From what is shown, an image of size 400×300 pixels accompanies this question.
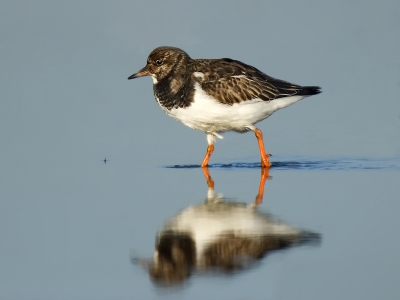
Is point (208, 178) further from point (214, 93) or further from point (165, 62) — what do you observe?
point (165, 62)

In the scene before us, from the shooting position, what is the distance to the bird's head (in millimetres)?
12078

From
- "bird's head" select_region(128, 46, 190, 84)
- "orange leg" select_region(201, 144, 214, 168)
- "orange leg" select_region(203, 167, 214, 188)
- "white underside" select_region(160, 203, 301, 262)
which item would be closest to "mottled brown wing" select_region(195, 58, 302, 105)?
"bird's head" select_region(128, 46, 190, 84)

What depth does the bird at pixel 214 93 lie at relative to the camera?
37.8ft

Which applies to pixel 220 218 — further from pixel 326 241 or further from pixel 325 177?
pixel 325 177

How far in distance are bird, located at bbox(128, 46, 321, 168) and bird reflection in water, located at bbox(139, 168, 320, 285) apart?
3.01m

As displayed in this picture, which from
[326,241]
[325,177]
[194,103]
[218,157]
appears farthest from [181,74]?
[326,241]

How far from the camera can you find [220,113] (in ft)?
38.0

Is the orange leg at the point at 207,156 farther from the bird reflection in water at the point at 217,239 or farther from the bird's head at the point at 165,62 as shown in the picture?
the bird reflection in water at the point at 217,239

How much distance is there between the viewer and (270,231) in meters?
7.58

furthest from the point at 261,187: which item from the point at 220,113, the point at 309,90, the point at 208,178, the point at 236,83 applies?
the point at 309,90

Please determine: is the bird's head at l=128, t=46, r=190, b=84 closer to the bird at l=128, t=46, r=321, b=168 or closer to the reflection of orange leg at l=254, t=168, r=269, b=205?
the bird at l=128, t=46, r=321, b=168

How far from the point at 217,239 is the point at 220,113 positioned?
4.49m

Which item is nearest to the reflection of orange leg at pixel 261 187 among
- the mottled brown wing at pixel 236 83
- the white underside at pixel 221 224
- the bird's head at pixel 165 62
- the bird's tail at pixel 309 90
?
the white underside at pixel 221 224

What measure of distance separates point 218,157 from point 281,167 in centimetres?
141
